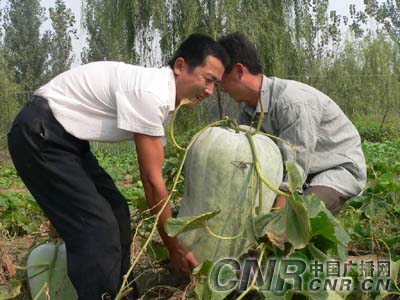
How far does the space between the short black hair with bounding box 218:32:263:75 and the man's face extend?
1.48 ft

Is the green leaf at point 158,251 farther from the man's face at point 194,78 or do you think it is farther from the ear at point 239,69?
the ear at point 239,69

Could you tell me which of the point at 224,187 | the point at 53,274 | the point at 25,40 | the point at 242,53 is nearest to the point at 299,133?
the point at 242,53

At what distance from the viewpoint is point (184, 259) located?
9.07 ft

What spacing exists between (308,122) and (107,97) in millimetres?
1046

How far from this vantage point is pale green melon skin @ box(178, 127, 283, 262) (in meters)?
2.75

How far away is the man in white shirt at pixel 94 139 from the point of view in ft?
8.70

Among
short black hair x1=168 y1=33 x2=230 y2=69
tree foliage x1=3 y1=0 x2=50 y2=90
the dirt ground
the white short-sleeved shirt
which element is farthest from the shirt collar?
tree foliage x1=3 y1=0 x2=50 y2=90

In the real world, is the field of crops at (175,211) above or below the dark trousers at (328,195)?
below

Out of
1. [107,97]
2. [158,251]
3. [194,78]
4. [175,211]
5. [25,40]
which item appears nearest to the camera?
[107,97]

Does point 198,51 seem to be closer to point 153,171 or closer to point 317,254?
point 153,171

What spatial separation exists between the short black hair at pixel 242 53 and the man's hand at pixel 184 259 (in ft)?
3.37

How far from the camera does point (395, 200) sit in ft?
13.0

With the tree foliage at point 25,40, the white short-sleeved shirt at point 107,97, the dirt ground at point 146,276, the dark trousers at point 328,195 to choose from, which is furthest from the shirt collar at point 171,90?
the tree foliage at point 25,40

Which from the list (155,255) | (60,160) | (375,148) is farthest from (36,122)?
(375,148)
